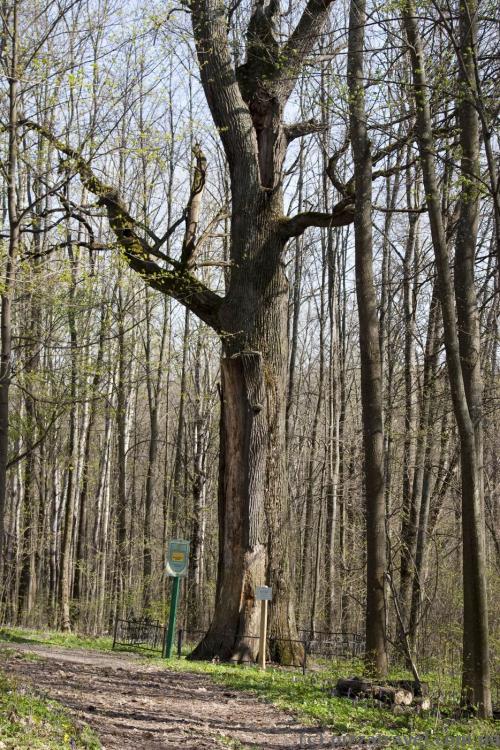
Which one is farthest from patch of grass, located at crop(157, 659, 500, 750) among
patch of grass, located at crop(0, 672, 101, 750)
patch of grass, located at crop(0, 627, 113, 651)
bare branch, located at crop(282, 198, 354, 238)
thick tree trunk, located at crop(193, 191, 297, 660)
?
bare branch, located at crop(282, 198, 354, 238)

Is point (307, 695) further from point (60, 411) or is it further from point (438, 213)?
point (60, 411)

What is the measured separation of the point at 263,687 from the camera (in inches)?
348

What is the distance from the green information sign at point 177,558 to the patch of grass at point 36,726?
6.11m

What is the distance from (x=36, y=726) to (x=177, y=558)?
719 centimetres

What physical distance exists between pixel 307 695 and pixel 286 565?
3193 mm

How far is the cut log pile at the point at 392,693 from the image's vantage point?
791 centimetres

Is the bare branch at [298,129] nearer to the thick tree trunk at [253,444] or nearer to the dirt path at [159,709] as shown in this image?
the thick tree trunk at [253,444]

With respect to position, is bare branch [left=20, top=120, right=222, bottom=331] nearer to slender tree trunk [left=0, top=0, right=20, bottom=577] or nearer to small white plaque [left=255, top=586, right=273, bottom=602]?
slender tree trunk [left=0, top=0, right=20, bottom=577]

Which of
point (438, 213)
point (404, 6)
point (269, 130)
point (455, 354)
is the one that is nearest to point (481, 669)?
point (455, 354)

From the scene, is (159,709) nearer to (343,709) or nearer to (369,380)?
(343,709)

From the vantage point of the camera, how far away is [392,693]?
26.3ft

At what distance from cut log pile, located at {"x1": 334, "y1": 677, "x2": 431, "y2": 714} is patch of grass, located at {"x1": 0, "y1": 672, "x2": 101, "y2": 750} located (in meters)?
3.49

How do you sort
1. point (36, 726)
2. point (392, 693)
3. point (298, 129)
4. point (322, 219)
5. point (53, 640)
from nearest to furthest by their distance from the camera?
point (36, 726)
point (392, 693)
point (322, 219)
point (298, 129)
point (53, 640)

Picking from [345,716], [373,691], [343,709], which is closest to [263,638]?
[373,691]
